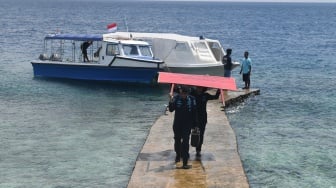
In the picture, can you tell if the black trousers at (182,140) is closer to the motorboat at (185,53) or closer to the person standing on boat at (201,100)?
the person standing on boat at (201,100)

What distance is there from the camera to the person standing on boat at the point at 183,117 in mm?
12188

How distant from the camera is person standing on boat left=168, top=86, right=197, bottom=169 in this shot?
12188 mm

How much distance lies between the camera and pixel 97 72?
1122 inches

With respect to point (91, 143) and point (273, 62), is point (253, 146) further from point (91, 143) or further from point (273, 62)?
point (273, 62)

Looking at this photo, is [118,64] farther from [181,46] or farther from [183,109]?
[183,109]

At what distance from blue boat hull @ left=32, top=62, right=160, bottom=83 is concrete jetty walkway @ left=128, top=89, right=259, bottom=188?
34.8 ft

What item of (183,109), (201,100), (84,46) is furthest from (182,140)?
(84,46)

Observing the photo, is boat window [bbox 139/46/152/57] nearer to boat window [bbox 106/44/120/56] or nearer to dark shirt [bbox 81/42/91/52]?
boat window [bbox 106/44/120/56]

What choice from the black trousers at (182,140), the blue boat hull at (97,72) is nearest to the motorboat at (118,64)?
the blue boat hull at (97,72)

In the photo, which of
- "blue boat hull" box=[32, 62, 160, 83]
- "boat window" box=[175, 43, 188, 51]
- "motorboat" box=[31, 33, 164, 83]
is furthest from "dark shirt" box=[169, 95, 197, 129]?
"boat window" box=[175, 43, 188, 51]

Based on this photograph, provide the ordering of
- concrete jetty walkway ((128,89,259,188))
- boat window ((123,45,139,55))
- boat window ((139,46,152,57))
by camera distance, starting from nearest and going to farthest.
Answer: concrete jetty walkway ((128,89,259,188)) → boat window ((123,45,139,55)) → boat window ((139,46,152,57))

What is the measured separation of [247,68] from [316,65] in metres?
17.1

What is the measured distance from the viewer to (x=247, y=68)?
2506 centimetres

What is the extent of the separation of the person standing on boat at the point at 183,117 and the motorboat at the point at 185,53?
47.3ft
